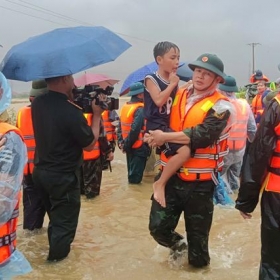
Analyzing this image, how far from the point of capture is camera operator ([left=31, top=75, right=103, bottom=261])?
4074 millimetres

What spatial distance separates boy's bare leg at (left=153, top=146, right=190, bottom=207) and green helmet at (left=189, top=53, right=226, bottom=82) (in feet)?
2.23

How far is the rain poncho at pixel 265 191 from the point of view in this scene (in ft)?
9.55

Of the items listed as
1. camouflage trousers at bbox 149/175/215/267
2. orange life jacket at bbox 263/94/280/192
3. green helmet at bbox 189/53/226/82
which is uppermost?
green helmet at bbox 189/53/226/82

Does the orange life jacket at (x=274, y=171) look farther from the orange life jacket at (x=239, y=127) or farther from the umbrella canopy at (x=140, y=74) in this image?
the umbrella canopy at (x=140, y=74)

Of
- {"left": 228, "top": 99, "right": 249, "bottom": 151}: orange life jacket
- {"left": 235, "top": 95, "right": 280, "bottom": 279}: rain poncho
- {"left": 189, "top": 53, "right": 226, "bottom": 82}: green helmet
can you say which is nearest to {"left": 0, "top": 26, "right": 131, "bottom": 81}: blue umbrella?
{"left": 189, "top": 53, "right": 226, "bottom": 82}: green helmet

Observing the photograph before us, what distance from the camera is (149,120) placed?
13.2 feet

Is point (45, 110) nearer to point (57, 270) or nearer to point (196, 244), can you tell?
point (57, 270)

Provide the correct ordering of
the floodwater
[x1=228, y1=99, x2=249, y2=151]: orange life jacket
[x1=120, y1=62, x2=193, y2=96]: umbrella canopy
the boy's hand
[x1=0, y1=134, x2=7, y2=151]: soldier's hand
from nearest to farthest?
[x1=0, y1=134, x2=7, y2=151]: soldier's hand
the boy's hand
the floodwater
[x1=228, y1=99, x2=249, y2=151]: orange life jacket
[x1=120, y1=62, x2=193, y2=96]: umbrella canopy

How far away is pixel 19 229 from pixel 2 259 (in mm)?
2942

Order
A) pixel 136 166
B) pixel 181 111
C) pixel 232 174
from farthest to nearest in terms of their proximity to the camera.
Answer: pixel 136 166, pixel 232 174, pixel 181 111

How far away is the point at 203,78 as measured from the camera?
150 inches

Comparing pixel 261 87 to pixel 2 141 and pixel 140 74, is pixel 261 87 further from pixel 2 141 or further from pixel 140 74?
pixel 2 141

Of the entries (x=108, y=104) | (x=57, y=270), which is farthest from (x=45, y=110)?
(x=57, y=270)

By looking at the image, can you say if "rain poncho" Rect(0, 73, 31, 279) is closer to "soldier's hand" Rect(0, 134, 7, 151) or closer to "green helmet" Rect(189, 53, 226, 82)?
"soldier's hand" Rect(0, 134, 7, 151)
